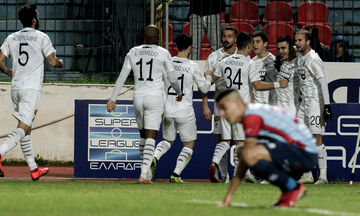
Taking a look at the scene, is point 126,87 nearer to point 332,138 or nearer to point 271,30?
point 271,30

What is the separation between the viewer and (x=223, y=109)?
272 inches

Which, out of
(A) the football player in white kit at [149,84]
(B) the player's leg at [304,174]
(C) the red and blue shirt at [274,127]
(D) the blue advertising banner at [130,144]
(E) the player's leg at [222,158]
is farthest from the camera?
(D) the blue advertising banner at [130,144]

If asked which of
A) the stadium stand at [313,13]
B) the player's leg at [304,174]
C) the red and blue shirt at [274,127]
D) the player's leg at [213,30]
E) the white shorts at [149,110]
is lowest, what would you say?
the player's leg at [304,174]

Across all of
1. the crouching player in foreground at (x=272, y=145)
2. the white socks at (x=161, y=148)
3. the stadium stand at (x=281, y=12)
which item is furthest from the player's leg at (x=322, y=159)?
the crouching player in foreground at (x=272, y=145)

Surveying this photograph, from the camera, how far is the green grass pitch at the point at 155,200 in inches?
283

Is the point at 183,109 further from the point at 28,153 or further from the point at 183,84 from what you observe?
the point at 28,153

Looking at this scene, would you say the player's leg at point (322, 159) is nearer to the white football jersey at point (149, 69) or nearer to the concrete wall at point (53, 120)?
the white football jersey at point (149, 69)

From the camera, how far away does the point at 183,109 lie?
1223cm

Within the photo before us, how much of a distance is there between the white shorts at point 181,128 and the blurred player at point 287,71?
4.79ft

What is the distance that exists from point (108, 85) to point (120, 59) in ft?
1.68

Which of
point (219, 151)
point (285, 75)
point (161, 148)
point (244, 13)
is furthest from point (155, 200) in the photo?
point (244, 13)

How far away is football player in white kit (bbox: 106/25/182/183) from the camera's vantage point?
446 inches

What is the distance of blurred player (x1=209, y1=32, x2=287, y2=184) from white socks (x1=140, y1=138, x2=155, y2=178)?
122cm

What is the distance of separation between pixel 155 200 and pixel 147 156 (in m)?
2.81
